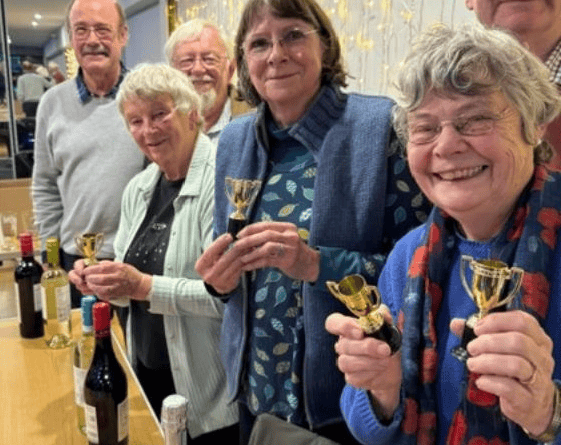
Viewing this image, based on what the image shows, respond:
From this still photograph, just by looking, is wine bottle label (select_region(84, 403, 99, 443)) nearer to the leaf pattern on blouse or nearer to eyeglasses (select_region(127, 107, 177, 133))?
the leaf pattern on blouse

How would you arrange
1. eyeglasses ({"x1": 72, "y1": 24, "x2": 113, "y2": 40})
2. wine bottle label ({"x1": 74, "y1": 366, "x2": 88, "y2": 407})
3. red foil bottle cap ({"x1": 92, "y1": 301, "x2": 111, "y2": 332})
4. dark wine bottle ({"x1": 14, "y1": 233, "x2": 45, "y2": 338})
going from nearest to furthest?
red foil bottle cap ({"x1": 92, "y1": 301, "x2": 111, "y2": 332}) < wine bottle label ({"x1": 74, "y1": 366, "x2": 88, "y2": 407}) < dark wine bottle ({"x1": 14, "y1": 233, "x2": 45, "y2": 338}) < eyeglasses ({"x1": 72, "y1": 24, "x2": 113, "y2": 40})

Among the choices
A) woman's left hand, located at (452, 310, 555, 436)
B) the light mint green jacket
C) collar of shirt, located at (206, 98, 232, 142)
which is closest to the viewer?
woman's left hand, located at (452, 310, 555, 436)

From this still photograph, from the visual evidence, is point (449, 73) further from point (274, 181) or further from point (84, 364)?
point (84, 364)

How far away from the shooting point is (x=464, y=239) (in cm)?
103

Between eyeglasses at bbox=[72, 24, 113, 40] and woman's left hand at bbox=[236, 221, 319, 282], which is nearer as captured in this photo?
woman's left hand at bbox=[236, 221, 319, 282]

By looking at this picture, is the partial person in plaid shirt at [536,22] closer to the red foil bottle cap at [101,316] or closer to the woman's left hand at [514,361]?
the woman's left hand at [514,361]

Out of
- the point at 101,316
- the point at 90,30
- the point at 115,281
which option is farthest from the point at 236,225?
the point at 90,30

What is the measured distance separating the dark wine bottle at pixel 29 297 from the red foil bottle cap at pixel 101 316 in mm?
710

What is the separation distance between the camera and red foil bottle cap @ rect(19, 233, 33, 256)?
68.2 inches

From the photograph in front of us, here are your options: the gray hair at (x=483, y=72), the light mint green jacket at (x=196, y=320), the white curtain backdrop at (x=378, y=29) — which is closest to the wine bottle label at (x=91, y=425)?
the light mint green jacket at (x=196, y=320)

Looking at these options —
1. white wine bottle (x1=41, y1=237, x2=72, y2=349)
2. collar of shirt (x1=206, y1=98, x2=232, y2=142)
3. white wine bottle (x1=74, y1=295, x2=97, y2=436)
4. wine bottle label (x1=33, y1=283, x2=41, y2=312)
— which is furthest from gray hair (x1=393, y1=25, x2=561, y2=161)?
collar of shirt (x1=206, y1=98, x2=232, y2=142)

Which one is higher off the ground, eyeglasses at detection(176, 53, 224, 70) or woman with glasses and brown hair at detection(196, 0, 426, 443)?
eyeglasses at detection(176, 53, 224, 70)

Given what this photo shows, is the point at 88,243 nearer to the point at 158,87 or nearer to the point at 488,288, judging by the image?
the point at 158,87

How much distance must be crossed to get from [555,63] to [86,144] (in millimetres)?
→ 1979
